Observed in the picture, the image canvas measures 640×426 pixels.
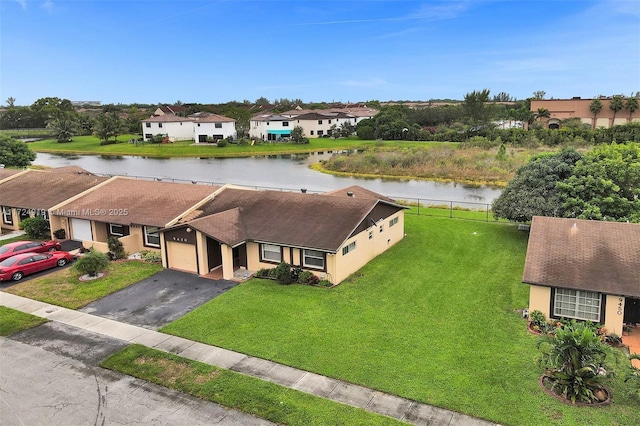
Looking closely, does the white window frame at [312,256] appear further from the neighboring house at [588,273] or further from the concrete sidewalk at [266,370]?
the neighboring house at [588,273]

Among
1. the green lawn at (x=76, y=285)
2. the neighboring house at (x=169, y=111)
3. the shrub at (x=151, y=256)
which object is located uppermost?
the neighboring house at (x=169, y=111)

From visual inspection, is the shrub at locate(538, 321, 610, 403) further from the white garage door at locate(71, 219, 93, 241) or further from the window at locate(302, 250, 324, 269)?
the white garage door at locate(71, 219, 93, 241)

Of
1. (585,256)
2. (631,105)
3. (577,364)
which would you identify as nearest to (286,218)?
(585,256)

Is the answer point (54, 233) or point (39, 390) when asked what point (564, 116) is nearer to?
A: point (54, 233)

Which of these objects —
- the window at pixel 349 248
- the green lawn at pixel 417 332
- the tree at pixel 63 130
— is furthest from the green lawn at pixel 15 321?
the tree at pixel 63 130

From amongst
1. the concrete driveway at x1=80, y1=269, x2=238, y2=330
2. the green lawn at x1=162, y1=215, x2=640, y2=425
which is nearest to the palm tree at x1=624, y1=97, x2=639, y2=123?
the green lawn at x1=162, y1=215, x2=640, y2=425

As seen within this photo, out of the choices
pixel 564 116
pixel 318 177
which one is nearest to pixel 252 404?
pixel 318 177
